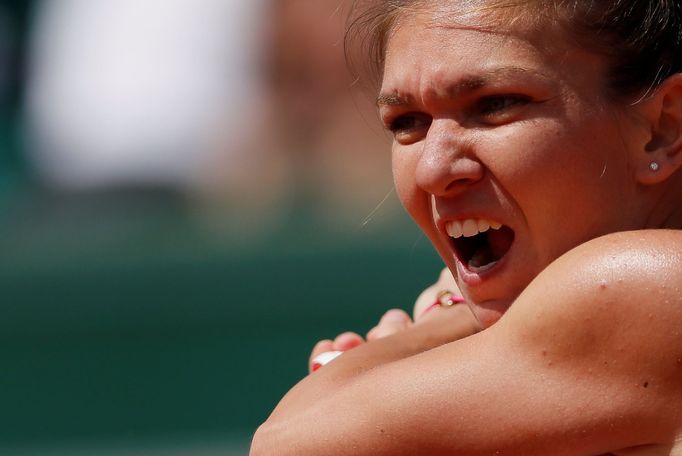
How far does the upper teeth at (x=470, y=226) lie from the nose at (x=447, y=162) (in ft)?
0.23

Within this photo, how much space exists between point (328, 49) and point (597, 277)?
4361 mm

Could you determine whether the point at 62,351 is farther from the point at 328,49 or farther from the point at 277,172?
the point at 328,49

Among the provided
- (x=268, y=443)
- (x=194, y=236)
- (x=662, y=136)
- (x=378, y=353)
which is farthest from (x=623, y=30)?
(x=194, y=236)

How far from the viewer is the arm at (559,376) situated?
215 cm

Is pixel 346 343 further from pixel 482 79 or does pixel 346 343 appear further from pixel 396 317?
pixel 482 79

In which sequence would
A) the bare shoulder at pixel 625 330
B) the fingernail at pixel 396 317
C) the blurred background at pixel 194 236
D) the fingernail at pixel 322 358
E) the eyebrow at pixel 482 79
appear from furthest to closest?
1. the blurred background at pixel 194 236
2. the fingernail at pixel 396 317
3. the fingernail at pixel 322 358
4. the eyebrow at pixel 482 79
5. the bare shoulder at pixel 625 330

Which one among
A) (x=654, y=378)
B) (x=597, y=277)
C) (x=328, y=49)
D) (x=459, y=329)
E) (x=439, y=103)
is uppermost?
(x=328, y=49)

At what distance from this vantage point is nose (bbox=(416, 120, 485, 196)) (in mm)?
2451

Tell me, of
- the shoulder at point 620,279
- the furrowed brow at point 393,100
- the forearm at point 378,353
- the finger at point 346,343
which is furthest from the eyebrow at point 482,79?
the finger at point 346,343

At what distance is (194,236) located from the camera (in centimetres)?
625

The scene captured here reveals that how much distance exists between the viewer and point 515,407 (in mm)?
2219

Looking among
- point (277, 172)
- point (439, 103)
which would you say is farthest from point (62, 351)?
point (439, 103)

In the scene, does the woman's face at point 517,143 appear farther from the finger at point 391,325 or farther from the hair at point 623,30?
the finger at point 391,325

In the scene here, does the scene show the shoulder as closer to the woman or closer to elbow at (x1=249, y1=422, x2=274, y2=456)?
the woman
